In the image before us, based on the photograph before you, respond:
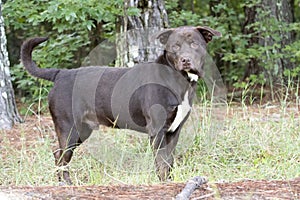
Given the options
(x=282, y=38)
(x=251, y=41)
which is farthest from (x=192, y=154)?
(x=251, y=41)

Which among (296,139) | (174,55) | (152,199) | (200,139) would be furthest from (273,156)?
(152,199)

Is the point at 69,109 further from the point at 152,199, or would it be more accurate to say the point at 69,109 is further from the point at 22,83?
the point at 22,83

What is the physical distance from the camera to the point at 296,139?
5.00 metres

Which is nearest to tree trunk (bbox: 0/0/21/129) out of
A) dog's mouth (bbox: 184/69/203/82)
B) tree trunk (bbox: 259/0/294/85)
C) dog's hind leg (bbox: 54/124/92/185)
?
dog's hind leg (bbox: 54/124/92/185)

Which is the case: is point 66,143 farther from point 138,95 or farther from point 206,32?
point 206,32

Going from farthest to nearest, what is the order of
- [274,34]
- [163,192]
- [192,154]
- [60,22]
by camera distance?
[274,34], [60,22], [192,154], [163,192]

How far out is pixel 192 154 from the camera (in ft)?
16.7

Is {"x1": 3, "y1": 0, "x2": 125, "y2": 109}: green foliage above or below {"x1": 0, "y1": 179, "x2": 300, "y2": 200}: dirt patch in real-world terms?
above

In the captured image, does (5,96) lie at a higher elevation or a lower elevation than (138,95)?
lower

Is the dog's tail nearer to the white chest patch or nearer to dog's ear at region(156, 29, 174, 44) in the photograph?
dog's ear at region(156, 29, 174, 44)

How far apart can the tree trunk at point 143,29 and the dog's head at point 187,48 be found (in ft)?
5.58

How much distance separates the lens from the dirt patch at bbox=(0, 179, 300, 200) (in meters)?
2.63

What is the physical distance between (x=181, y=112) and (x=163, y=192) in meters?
1.75

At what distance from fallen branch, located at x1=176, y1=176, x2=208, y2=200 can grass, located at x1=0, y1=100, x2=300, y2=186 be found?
1146mm
